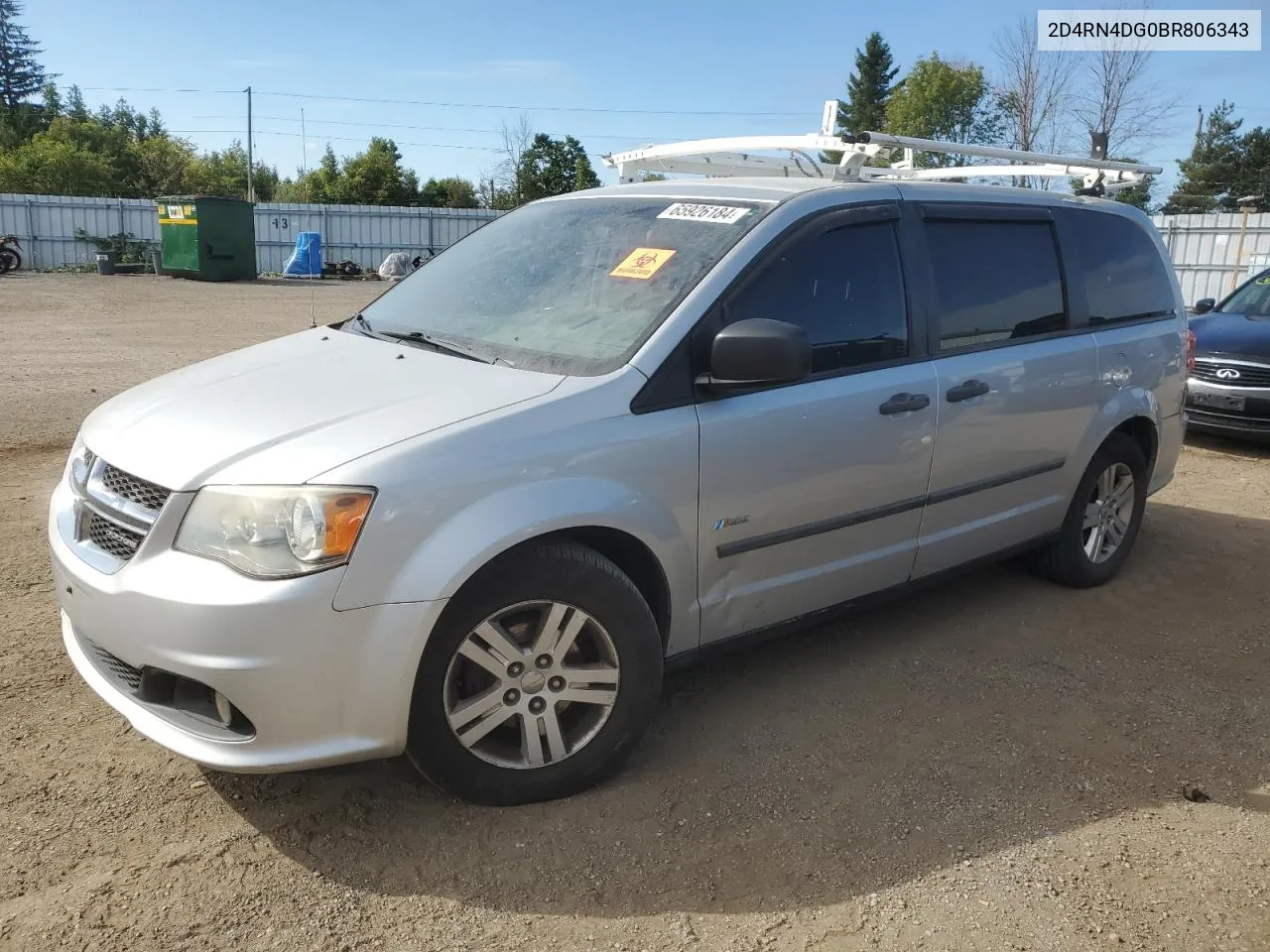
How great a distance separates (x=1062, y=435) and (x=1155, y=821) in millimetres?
1887

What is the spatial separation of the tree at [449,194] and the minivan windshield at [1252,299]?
43754 millimetres

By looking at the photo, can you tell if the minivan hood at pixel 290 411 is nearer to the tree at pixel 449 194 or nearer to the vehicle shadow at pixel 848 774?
the vehicle shadow at pixel 848 774

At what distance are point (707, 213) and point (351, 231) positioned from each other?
33.6m

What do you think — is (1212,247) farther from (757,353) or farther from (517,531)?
(517,531)

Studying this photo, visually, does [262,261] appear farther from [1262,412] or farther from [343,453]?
[343,453]

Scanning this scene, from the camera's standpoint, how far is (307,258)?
31.5 metres

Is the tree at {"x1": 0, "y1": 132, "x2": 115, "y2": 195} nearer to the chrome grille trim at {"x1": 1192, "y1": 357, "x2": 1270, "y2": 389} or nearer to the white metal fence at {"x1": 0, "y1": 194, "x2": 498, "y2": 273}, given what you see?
the white metal fence at {"x1": 0, "y1": 194, "x2": 498, "y2": 273}

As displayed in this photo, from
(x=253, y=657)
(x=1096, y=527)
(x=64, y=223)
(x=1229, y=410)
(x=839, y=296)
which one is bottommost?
(x=1096, y=527)

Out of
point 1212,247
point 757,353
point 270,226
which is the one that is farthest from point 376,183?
point 757,353

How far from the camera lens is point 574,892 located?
Answer: 2699 mm

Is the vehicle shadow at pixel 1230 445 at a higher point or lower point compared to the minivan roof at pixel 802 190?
lower

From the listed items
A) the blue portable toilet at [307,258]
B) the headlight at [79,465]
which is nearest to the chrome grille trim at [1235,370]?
the headlight at [79,465]

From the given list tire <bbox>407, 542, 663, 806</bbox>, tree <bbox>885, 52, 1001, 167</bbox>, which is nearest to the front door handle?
tire <bbox>407, 542, 663, 806</bbox>

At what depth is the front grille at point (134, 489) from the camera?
277 cm
